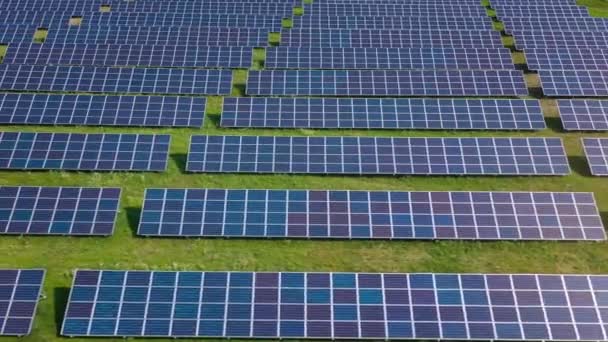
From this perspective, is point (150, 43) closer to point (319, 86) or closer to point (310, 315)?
point (319, 86)

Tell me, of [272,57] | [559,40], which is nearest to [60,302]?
[272,57]

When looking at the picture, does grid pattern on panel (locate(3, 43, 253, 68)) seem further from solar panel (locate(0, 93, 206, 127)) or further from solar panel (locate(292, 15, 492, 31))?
solar panel (locate(292, 15, 492, 31))

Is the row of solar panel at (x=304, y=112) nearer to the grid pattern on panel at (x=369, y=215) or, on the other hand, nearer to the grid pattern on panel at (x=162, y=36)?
the grid pattern on panel at (x=369, y=215)

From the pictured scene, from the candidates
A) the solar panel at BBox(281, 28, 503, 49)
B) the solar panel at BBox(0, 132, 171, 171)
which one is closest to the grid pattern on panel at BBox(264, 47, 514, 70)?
the solar panel at BBox(281, 28, 503, 49)

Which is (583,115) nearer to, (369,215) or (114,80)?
(369,215)

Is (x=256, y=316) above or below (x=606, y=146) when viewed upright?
below

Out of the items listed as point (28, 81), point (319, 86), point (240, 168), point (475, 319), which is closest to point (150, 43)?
point (28, 81)
